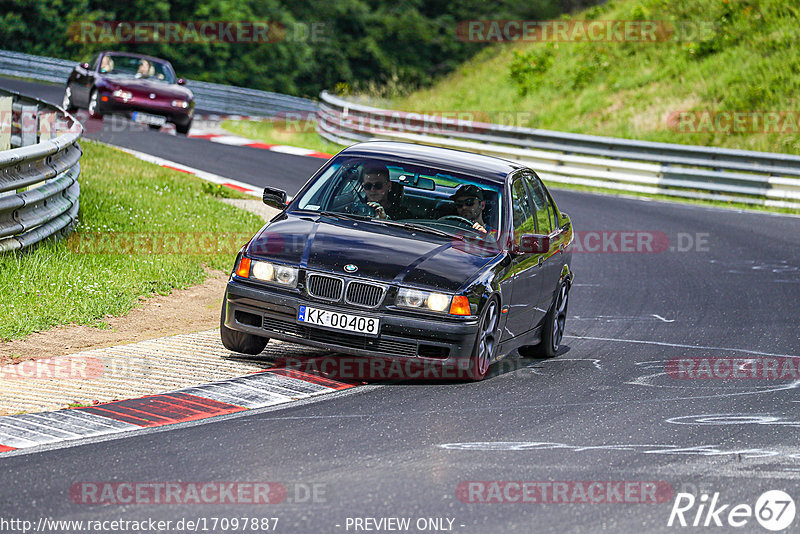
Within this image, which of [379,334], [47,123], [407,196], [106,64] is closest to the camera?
[379,334]

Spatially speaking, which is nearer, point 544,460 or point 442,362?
point 544,460

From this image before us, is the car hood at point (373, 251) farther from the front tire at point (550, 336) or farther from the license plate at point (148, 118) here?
the license plate at point (148, 118)

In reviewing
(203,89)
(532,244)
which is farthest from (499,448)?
(203,89)

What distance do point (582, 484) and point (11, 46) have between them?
147 ft

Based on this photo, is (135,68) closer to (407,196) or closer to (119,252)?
(119,252)

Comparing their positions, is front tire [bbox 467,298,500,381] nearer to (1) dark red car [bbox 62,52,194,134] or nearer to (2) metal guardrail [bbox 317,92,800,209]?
(2) metal guardrail [bbox 317,92,800,209]

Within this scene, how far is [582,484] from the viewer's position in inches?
217

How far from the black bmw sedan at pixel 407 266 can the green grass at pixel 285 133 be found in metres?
18.7

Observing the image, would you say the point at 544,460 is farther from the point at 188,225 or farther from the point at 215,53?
the point at 215,53

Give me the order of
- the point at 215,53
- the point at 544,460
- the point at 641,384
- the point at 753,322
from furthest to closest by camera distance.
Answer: the point at 215,53, the point at 753,322, the point at 641,384, the point at 544,460

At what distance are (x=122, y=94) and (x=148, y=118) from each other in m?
0.93

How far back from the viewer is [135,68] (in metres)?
25.2

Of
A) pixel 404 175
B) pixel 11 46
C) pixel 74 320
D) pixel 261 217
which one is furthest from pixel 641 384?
pixel 11 46

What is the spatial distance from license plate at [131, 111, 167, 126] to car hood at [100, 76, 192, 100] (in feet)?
1.64
